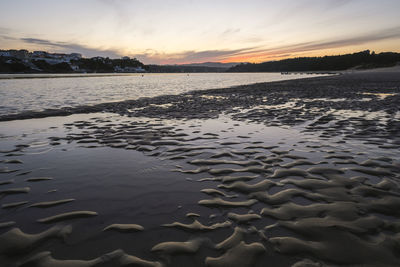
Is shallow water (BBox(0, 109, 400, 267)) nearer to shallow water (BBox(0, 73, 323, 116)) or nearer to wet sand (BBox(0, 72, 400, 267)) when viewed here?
wet sand (BBox(0, 72, 400, 267))

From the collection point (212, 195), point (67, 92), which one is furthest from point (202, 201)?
point (67, 92)

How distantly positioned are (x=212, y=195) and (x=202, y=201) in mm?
315

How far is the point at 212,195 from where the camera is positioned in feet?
14.9

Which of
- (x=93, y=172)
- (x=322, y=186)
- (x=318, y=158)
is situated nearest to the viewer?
(x=322, y=186)

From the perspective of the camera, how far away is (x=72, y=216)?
3.83m

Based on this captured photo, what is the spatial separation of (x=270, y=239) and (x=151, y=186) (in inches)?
111

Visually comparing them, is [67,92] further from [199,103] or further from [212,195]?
[212,195]

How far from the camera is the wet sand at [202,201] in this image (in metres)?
2.97

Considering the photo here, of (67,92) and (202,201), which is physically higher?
(67,92)

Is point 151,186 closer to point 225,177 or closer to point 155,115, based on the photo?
point 225,177

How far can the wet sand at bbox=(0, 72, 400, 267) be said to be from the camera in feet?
9.75

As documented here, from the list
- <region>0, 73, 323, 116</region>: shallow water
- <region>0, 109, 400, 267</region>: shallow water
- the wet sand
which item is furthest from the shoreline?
the wet sand

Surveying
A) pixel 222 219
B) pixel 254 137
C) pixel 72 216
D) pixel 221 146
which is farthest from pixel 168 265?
pixel 254 137

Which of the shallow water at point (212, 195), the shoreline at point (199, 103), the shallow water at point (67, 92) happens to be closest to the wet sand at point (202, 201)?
the shallow water at point (212, 195)
